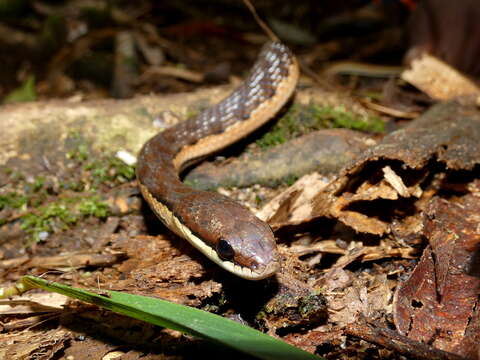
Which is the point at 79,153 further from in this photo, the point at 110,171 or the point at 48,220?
the point at 48,220

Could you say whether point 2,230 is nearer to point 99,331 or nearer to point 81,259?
point 81,259

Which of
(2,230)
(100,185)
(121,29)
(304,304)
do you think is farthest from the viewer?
(121,29)

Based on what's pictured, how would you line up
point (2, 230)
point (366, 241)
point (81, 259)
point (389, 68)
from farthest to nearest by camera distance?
point (389, 68), point (2, 230), point (81, 259), point (366, 241)

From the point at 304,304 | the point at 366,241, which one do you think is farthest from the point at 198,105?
the point at 304,304

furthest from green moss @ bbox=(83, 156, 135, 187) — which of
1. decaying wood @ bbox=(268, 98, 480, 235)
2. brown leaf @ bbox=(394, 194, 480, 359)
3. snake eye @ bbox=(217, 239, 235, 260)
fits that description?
brown leaf @ bbox=(394, 194, 480, 359)

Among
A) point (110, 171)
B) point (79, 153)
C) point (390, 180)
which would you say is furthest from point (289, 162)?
point (79, 153)
